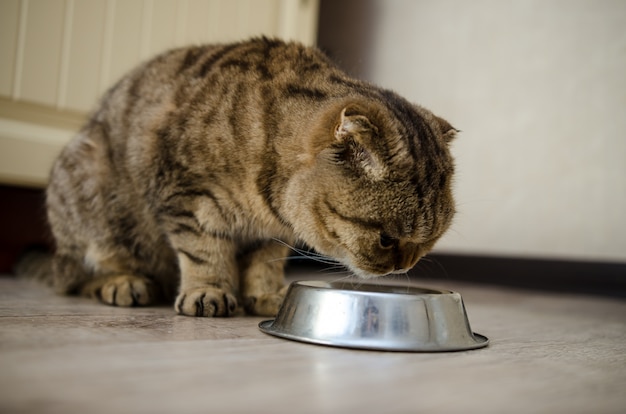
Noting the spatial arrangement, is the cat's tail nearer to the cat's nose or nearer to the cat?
the cat

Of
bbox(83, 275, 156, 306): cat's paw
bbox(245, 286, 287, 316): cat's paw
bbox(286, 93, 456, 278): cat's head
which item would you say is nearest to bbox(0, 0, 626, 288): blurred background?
bbox(83, 275, 156, 306): cat's paw

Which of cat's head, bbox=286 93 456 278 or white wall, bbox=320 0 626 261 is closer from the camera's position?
cat's head, bbox=286 93 456 278

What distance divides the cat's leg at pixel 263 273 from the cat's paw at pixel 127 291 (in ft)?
0.80

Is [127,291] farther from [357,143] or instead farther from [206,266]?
[357,143]

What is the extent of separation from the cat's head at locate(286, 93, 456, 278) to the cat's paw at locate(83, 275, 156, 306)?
0.46 metres

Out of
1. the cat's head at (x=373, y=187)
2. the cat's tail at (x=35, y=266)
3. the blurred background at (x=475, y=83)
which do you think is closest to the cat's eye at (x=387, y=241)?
the cat's head at (x=373, y=187)

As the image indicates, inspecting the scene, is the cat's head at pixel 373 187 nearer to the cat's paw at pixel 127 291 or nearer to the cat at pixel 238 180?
the cat at pixel 238 180

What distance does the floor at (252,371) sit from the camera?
79cm

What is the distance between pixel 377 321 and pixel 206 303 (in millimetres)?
469

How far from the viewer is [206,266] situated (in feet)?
5.18

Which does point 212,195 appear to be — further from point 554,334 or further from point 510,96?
point 510,96

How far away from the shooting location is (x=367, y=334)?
1185 millimetres

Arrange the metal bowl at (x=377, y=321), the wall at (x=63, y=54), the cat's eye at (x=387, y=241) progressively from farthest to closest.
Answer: the wall at (x=63, y=54) < the cat's eye at (x=387, y=241) < the metal bowl at (x=377, y=321)

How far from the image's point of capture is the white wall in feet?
8.54
